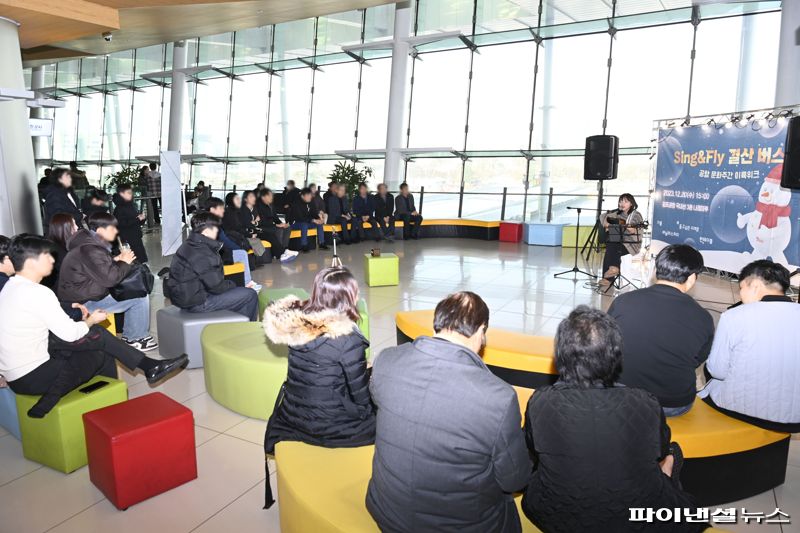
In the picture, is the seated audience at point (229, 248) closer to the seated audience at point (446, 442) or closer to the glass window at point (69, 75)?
the seated audience at point (446, 442)

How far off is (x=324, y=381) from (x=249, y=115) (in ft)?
58.8

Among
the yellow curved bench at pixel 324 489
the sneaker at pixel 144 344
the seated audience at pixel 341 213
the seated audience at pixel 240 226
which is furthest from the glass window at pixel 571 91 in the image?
the yellow curved bench at pixel 324 489

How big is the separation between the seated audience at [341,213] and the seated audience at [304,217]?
53cm

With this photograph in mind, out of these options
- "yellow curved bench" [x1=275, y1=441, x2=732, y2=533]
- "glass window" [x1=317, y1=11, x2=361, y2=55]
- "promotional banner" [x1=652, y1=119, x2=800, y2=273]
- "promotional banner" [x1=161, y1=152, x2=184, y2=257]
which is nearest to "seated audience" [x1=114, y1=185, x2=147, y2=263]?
"promotional banner" [x1=161, y1=152, x2=184, y2=257]

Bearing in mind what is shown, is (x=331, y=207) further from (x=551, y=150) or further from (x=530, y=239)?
(x=551, y=150)

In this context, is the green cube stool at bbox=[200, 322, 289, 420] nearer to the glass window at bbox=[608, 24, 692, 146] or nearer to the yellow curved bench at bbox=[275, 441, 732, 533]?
the yellow curved bench at bbox=[275, 441, 732, 533]

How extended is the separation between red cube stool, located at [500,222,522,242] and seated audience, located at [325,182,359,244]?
356 centimetres

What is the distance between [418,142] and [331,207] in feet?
15.4

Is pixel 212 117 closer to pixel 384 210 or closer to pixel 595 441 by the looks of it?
pixel 384 210

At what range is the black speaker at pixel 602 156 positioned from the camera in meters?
7.98

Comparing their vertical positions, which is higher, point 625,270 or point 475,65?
point 475,65

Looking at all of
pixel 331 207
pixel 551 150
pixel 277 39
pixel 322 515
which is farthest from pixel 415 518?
pixel 277 39

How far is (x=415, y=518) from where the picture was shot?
1.79 m

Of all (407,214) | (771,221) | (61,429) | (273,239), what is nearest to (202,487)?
(61,429)
